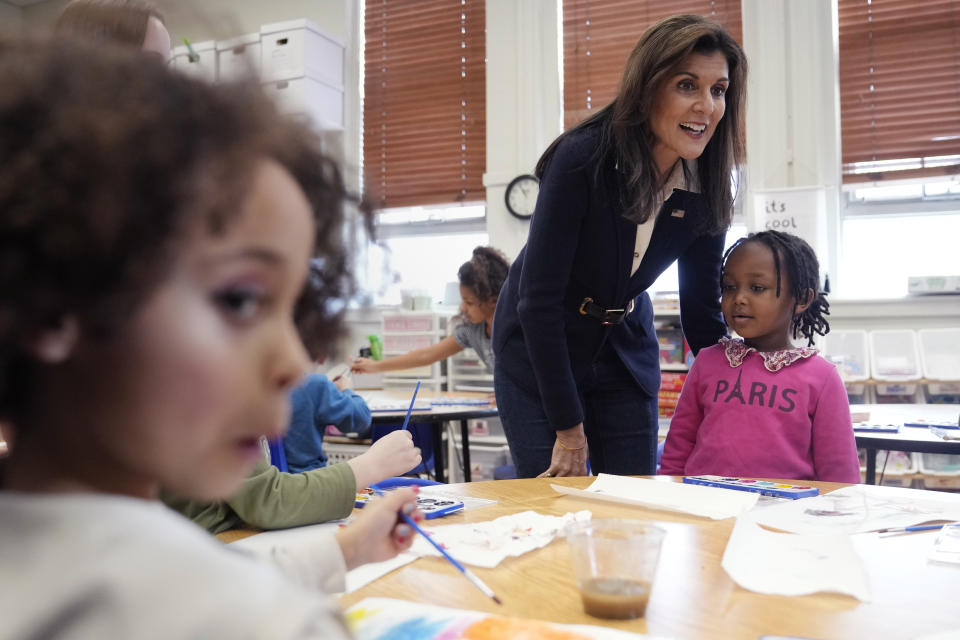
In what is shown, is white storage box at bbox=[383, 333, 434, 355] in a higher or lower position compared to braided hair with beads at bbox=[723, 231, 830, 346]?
lower

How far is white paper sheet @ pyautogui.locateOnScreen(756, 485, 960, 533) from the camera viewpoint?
3.28 ft

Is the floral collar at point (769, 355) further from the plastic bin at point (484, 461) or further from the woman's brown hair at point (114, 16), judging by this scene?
the plastic bin at point (484, 461)

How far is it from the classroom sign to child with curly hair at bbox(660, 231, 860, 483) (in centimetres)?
213

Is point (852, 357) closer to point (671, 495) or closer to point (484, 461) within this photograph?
point (484, 461)

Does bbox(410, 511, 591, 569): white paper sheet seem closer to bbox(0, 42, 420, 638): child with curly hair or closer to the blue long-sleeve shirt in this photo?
bbox(0, 42, 420, 638): child with curly hair

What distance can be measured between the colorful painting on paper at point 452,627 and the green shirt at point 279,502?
1.08ft

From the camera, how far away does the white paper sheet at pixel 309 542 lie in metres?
0.63

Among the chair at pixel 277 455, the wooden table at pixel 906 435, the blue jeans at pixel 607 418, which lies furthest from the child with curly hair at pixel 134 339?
the wooden table at pixel 906 435

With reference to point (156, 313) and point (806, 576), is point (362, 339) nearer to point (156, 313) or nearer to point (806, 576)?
point (806, 576)

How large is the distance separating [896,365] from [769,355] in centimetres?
226

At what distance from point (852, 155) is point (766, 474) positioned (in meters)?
3.09

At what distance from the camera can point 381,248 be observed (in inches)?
22.3

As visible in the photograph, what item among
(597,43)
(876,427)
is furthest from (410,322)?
(876,427)

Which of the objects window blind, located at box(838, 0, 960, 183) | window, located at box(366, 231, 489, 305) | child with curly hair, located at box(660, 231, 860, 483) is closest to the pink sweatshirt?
child with curly hair, located at box(660, 231, 860, 483)
